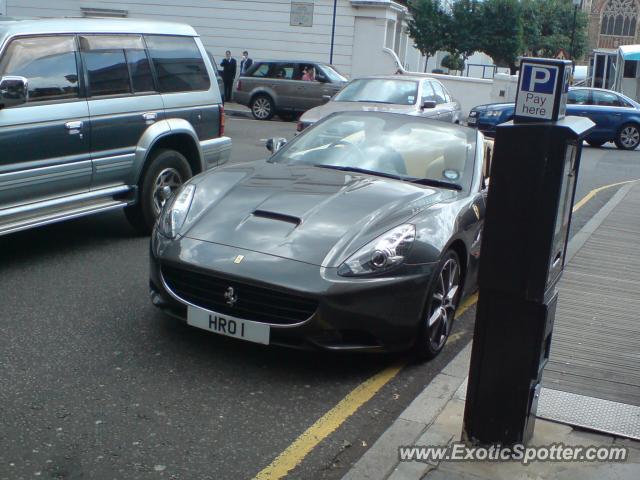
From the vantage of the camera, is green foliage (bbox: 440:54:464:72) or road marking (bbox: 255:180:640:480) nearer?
road marking (bbox: 255:180:640:480)

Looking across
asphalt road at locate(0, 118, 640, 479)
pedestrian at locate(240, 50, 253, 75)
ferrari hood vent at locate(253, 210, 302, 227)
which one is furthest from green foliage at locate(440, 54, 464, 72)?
ferrari hood vent at locate(253, 210, 302, 227)

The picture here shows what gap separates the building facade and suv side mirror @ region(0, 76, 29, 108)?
8386 centimetres

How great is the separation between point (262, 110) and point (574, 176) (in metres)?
22.1

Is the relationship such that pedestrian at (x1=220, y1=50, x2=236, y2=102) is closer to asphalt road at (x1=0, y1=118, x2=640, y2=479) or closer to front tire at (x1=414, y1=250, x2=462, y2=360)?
asphalt road at (x1=0, y1=118, x2=640, y2=479)

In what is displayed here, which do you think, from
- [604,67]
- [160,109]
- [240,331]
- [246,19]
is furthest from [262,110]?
[604,67]

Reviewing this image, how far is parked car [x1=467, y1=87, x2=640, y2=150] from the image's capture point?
23.8m

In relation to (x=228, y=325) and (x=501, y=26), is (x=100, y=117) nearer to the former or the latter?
(x=228, y=325)

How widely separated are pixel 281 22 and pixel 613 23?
60.7 meters

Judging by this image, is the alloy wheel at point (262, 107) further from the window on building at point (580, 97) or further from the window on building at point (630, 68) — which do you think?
the window on building at point (630, 68)

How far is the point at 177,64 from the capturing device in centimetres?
866

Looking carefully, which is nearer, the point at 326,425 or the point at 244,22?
the point at 326,425

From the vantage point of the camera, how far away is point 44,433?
422cm

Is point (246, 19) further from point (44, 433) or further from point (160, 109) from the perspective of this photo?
point (44, 433)

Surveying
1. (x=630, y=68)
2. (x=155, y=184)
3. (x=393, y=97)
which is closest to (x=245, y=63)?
(x=393, y=97)
